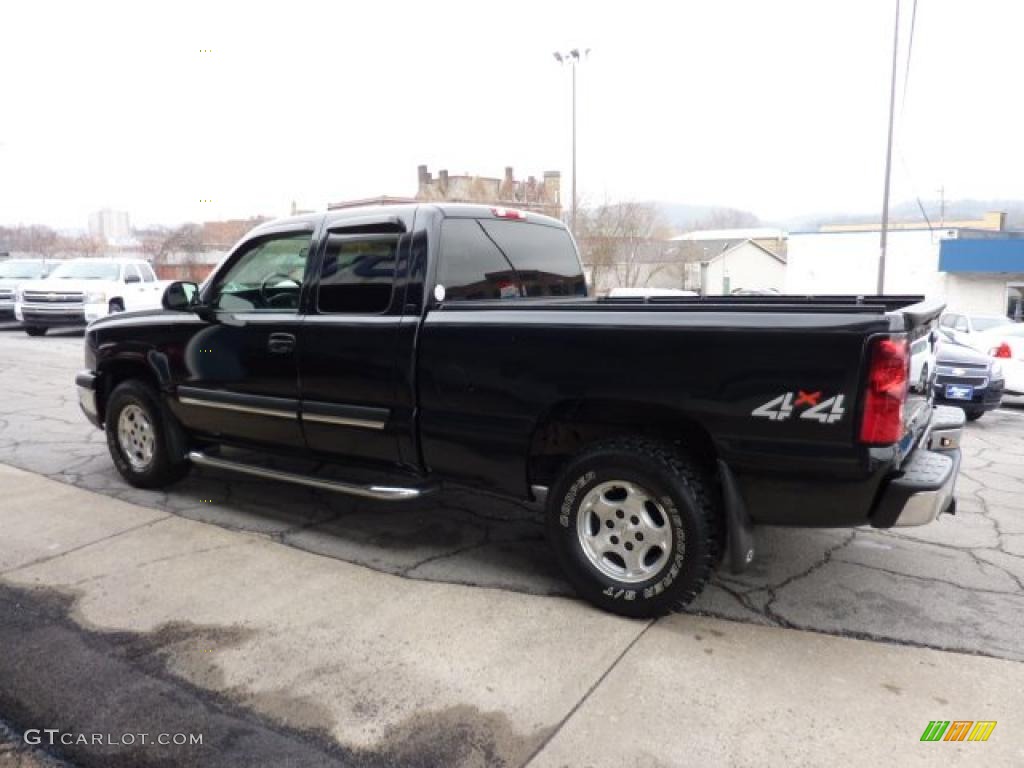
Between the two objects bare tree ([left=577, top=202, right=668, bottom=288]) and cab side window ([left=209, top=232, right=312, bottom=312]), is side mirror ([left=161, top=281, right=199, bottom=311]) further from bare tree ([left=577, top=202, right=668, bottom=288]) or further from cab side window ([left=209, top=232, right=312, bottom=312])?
bare tree ([left=577, top=202, right=668, bottom=288])

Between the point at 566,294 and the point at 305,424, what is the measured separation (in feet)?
6.25

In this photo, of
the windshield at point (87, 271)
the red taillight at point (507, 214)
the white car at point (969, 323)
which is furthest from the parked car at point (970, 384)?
the windshield at point (87, 271)

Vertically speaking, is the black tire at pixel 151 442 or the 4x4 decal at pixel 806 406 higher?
the 4x4 decal at pixel 806 406

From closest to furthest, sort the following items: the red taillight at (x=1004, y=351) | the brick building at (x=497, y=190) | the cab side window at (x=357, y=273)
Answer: the cab side window at (x=357, y=273) → the red taillight at (x=1004, y=351) → the brick building at (x=497, y=190)

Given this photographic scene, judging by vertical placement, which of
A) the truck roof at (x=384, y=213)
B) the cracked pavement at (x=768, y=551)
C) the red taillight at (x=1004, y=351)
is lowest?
the cracked pavement at (x=768, y=551)

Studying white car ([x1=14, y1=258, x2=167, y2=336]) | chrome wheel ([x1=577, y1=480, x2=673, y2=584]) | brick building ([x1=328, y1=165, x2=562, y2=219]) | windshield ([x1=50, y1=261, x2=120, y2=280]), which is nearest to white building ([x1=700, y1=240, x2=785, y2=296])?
brick building ([x1=328, y1=165, x2=562, y2=219])

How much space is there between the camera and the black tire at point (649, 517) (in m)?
3.41

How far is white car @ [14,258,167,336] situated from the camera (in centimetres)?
1842

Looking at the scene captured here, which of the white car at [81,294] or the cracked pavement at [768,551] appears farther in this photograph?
the white car at [81,294]

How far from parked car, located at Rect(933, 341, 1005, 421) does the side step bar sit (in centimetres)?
787

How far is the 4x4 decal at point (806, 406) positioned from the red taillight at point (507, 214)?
221 cm

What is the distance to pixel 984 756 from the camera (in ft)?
8.67

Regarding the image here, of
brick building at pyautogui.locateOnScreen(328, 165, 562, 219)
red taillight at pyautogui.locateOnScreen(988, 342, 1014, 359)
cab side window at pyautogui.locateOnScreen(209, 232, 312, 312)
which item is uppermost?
brick building at pyautogui.locateOnScreen(328, 165, 562, 219)

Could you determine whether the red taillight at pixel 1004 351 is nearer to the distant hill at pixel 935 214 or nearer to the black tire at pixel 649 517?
the black tire at pixel 649 517
